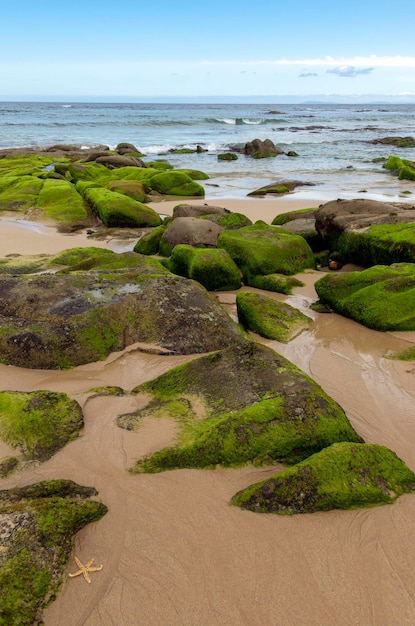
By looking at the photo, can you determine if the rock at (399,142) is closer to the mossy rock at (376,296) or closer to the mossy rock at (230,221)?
the mossy rock at (230,221)

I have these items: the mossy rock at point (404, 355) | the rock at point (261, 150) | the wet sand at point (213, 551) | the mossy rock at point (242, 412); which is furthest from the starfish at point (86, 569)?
the rock at point (261, 150)

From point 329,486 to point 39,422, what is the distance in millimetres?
2625

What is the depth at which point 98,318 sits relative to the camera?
6344mm

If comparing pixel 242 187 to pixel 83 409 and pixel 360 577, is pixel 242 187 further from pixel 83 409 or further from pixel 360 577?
pixel 360 577

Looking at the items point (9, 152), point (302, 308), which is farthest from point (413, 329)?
point (9, 152)

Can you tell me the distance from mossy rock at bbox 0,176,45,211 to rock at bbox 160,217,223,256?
779 cm

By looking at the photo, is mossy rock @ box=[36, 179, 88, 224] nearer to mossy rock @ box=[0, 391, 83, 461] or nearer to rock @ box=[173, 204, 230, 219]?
rock @ box=[173, 204, 230, 219]

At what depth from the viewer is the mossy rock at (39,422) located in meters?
4.19

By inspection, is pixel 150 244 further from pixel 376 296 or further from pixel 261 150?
pixel 261 150

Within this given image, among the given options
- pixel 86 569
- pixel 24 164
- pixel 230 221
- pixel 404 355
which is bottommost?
pixel 404 355

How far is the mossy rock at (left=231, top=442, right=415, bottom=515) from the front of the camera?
11.5ft

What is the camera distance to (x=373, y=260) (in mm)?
9750

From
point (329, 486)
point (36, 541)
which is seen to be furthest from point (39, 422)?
point (329, 486)

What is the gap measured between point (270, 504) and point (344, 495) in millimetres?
561
